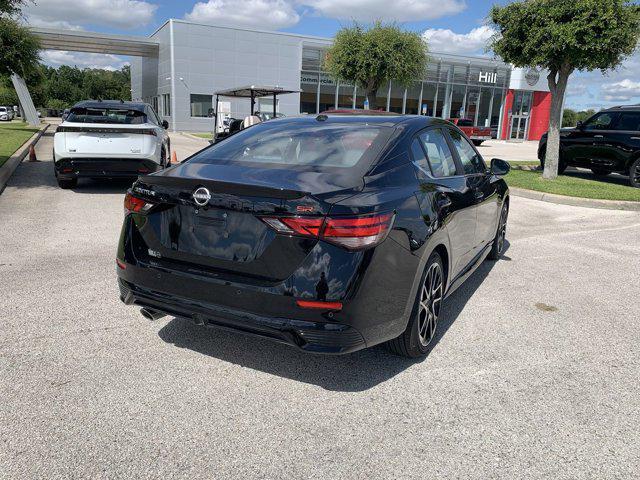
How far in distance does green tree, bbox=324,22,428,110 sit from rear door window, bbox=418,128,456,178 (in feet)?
72.5

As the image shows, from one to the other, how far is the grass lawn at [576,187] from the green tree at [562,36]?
792 millimetres

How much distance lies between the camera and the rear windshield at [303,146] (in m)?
A: 3.27

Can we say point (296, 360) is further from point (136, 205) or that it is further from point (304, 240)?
point (136, 205)

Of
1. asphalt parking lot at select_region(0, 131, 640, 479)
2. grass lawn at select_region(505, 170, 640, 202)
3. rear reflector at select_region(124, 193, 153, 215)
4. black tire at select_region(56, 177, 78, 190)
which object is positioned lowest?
asphalt parking lot at select_region(0, 131, 640, 479)

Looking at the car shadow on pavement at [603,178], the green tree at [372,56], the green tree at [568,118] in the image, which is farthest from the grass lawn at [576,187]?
the green tree at [568,118]

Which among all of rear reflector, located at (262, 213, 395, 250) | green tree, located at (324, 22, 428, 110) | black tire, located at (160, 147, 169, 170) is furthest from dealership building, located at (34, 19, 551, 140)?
rear reflector, located at (262, 213, 395, 250)

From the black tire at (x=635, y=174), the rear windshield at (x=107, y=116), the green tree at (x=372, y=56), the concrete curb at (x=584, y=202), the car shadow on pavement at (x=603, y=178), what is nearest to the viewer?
the rear windshield at (x=107, y=116)

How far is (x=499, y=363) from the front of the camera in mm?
3486

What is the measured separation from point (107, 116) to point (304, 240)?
8.11 meters

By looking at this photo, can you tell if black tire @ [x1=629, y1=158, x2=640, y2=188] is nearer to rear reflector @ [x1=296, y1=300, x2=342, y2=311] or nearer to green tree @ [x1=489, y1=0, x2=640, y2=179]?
green tree @ [x1=489, y1=0, x2=640, y2=179]

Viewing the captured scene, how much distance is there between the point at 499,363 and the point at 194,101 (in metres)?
43.9

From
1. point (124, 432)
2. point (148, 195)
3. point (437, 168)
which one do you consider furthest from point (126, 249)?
point (437, 168)

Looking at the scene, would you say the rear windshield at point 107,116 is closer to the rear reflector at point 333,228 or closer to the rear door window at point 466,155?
the rear door window at point 466,155

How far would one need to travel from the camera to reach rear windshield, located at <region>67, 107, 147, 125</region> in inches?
366
